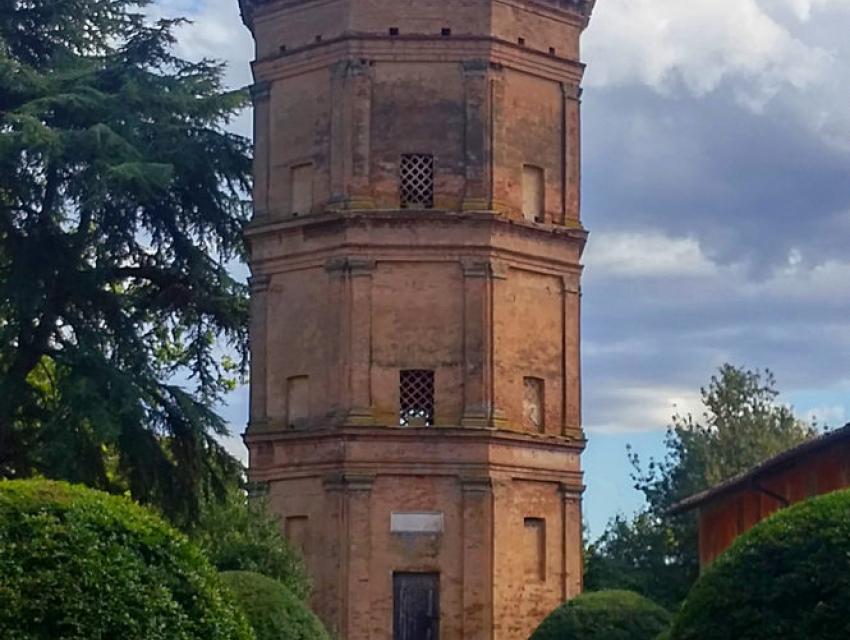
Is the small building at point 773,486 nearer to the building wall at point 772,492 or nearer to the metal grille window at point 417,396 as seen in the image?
the building wall at point 772,492

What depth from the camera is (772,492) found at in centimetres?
3094

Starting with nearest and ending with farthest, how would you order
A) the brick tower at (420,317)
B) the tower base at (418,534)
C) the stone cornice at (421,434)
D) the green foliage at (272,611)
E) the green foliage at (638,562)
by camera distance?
the green foliage at (272,611), the tower base at (418,534), the brick tower at (420,317), the stone cornice at (421,434), the green foliage at (638,562)

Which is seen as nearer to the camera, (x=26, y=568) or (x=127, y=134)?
(x=26, y=568)

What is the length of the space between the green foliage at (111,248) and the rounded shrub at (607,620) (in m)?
8.48

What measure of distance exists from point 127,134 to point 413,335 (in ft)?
20.6

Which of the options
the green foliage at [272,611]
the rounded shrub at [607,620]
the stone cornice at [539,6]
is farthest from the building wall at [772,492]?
the stone cornice at [539,6]

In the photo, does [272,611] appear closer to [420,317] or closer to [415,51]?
[420,317]

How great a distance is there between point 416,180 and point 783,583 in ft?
69.6

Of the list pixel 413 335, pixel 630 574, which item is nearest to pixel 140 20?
pixel 413 335

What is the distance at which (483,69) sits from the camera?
35.0m

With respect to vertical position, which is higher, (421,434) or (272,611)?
(421,434)

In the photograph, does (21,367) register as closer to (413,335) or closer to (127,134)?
(127,134)

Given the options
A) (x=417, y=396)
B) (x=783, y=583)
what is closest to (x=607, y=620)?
(x=417, y=396)

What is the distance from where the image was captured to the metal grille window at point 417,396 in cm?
3444
